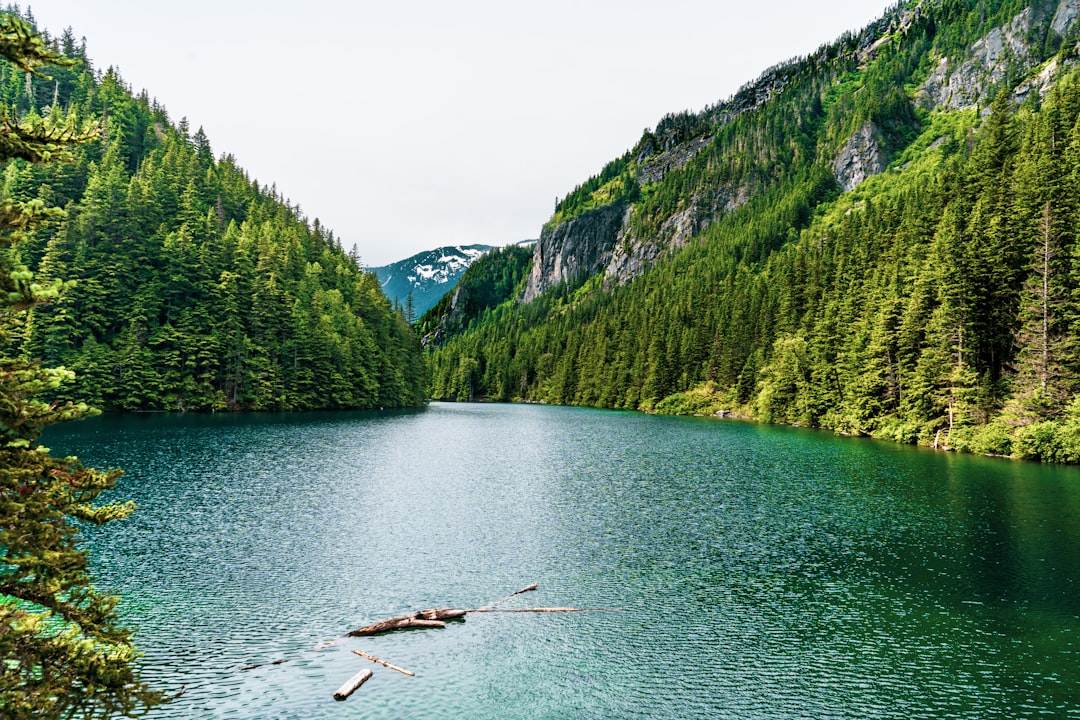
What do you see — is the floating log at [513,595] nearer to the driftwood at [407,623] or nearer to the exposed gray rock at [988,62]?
the driftwood at [407,623]

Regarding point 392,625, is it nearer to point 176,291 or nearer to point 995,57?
point 176,291

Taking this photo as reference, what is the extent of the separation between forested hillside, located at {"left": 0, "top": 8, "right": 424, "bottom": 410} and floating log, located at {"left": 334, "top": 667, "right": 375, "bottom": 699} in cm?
8085

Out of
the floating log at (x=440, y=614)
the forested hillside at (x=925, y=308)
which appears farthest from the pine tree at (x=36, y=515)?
the forested hillside at (x=925, y=308)

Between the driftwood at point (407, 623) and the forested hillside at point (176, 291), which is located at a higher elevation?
the forested hillside at point (176, 291)

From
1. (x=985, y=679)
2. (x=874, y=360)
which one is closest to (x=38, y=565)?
(x=985, y=679)

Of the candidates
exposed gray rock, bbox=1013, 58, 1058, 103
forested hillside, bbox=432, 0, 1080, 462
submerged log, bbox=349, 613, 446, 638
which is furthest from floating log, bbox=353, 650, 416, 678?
exposed gray rock, bbox=1013, 58, 1058, 103

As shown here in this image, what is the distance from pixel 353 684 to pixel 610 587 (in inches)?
453

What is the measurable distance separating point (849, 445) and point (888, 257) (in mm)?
37057

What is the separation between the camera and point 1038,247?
6094cm

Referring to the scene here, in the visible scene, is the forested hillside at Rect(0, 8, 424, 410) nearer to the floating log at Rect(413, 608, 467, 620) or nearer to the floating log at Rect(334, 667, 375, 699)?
the floating log at Rect(413, 608, 467, 620)

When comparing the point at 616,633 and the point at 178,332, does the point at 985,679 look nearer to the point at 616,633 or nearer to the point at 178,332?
the point at 616,633

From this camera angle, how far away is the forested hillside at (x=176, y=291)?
9244cm

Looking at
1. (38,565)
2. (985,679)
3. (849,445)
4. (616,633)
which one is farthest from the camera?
(849,445)

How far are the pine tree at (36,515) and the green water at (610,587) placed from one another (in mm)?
7402
